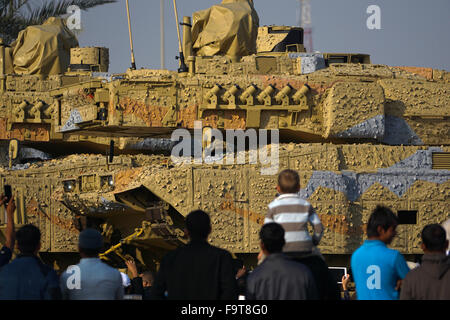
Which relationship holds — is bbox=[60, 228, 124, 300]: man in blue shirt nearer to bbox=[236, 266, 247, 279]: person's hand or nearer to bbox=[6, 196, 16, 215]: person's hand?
bbox=[6, 196, 16, 215]: person's hand

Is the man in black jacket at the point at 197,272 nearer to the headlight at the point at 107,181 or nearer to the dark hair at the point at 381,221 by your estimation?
the dark hair at the point at 381,221

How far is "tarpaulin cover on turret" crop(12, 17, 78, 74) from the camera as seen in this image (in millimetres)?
28406

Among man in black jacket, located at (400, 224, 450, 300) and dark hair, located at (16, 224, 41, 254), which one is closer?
man in black jacket, located at (400, 224, 450, 300)

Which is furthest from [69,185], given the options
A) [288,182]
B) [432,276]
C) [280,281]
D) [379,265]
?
[432,276]

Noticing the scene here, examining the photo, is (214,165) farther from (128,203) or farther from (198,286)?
(198,286)

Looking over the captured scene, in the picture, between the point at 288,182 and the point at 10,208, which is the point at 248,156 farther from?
the point at 288,182

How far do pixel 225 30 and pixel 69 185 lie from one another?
222 inches

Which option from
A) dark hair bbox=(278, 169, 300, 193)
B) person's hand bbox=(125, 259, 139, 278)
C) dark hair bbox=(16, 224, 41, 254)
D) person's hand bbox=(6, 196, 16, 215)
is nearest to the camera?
dark hair bbox=(16, 224, 41, 254)

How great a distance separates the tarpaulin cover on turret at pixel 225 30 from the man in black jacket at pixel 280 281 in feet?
46.6

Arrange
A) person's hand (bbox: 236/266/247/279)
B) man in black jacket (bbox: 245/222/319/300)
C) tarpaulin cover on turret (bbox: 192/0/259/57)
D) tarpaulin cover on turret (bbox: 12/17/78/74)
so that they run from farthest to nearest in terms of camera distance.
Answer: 1. tarpaulin cover on turret (bbox: 12/17/78/74)
2. tarpaulin cover on turret (bbox: 192/0/259/57)
3. person's hand (bbox: 236/266/247/279)
4. man in black jacket (bbox: 245/222/319/300)

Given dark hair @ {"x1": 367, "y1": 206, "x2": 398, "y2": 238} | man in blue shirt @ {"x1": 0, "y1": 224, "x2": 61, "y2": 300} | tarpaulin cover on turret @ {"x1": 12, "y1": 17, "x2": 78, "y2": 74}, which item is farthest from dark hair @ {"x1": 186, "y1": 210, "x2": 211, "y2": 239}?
tarpaulin cover on turret @ {"x1": 12, "y1": 17, "x2": 78, "y2": 74}

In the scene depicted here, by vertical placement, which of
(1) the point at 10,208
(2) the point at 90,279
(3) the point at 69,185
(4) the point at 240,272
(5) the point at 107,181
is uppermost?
(1) the point at 10,208

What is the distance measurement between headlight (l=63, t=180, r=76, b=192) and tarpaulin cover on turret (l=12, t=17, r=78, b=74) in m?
10.5

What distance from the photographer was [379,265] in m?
8.35
